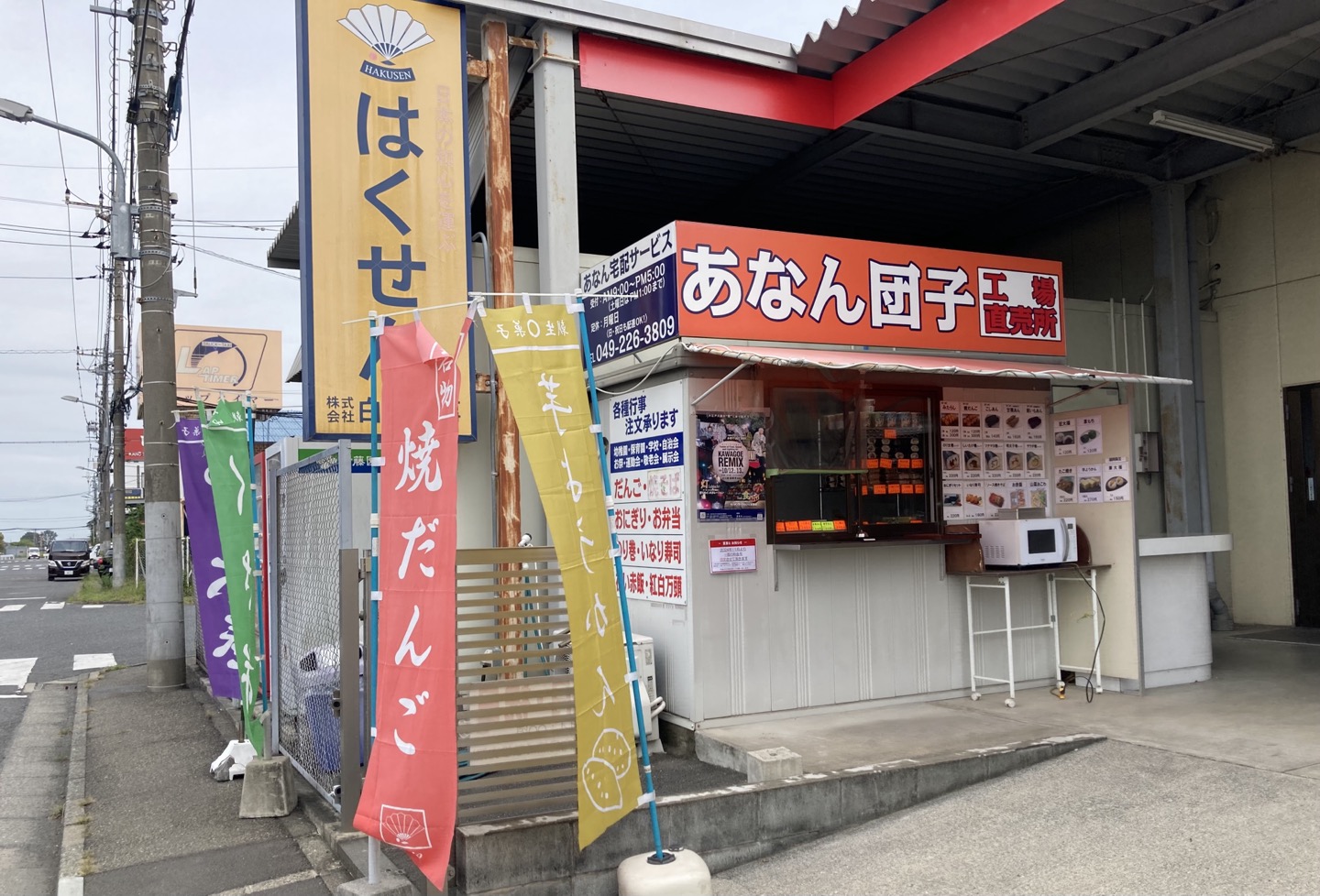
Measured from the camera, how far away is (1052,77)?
9406 mm

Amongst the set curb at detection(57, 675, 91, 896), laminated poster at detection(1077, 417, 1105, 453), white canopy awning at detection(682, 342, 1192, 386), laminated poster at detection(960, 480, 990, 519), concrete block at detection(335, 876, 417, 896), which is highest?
white canopy awning at detection(682, 342, 1192, 386)

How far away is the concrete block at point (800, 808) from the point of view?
5.24 m

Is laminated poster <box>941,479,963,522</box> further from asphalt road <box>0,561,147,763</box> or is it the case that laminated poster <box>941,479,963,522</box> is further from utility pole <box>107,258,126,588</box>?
utility pole <box>107,258,126,588</box>

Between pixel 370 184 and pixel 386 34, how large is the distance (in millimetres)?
1188

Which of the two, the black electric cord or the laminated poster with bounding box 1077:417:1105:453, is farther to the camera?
the laminated poster with bounding box 1077:417:1105:453

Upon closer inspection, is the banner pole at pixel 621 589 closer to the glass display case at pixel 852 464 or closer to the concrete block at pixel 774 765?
the concrete block at pixel 774 765

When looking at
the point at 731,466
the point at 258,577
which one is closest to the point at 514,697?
the point at 258,577

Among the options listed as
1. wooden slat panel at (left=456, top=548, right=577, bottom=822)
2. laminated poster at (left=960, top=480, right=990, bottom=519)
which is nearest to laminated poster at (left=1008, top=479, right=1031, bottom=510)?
laminated poster at (left=960, top=480, right=990, bottom=519)

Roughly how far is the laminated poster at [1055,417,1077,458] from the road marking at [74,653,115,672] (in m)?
11.1

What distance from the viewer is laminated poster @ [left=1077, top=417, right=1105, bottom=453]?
806cm

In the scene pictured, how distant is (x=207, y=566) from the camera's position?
340 inches

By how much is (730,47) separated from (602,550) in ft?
19.7

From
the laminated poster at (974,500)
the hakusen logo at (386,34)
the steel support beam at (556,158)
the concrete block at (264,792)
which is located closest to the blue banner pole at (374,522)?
the concrete block at (264,792)

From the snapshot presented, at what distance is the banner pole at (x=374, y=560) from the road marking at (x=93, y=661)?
9.30 meters
